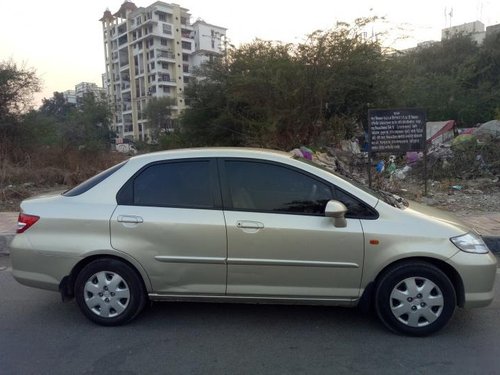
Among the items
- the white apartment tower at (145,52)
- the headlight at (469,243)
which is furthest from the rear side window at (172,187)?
the white apartment tower at (145,52)

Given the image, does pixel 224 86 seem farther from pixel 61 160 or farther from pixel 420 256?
pixel 420 256

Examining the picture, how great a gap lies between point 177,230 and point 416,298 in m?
2.06

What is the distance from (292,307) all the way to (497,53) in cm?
3611

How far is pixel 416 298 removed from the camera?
3713 millimetres

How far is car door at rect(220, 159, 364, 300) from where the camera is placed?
371 cm

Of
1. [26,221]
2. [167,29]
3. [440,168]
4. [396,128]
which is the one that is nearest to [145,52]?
[167,29]

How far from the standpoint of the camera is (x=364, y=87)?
14.8 metres

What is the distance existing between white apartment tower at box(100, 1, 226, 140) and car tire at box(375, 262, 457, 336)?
84881 mm

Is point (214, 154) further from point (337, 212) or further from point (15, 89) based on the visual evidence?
point (15, 89)

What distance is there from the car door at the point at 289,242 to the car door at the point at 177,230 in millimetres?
119

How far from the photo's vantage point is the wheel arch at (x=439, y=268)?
3727mm

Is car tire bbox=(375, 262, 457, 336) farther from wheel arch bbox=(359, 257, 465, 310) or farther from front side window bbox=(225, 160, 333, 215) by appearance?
front side window bbox=(225, 160, 333, 215)

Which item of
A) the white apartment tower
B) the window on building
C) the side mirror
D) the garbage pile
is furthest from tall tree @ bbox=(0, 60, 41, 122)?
the window on building

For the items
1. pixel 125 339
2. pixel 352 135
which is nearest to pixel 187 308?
pixel 125 339
